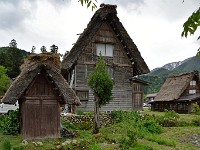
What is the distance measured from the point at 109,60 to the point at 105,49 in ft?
3.17

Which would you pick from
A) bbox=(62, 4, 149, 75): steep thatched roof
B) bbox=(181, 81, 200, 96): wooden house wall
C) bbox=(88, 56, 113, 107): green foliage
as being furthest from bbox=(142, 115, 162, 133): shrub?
bbox=(181, 81, 200, 96): wooden house wall

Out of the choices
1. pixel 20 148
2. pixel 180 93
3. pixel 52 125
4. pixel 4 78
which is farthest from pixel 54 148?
pixel 4 78

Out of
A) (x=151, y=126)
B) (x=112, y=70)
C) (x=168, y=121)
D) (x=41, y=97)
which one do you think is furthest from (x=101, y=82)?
(x=112, y=70)

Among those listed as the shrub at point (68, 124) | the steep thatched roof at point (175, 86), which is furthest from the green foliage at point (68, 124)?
the steep thatched roof at point (175, 86)

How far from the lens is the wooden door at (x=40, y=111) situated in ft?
66.8

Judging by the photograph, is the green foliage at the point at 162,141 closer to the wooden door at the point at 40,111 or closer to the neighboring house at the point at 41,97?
the neighboring house at the point at 41,97

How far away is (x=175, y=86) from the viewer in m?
47.5

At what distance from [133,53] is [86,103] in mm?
5789

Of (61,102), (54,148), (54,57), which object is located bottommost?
(54,148)

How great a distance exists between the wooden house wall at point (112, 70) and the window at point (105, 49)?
11.6 inches

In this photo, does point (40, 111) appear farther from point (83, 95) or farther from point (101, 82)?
point (83, 95)

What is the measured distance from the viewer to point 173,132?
77.4 ft

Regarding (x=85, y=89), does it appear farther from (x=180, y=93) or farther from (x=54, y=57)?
(x=180, y=93)

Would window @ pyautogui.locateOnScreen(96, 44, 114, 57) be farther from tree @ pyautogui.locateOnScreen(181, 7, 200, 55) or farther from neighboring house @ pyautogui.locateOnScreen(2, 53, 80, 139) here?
tree @ pyautogui.locateOnScreen(181, 7, 200, 55)
